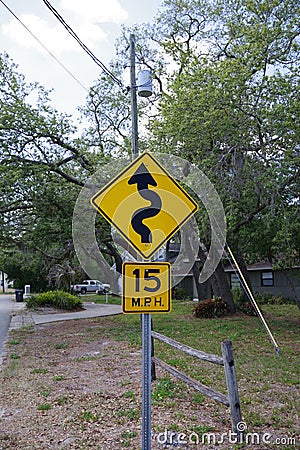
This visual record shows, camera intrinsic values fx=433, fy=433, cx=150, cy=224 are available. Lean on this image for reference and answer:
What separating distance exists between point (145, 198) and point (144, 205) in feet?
0.21

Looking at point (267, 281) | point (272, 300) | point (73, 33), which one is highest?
point (73, 33)

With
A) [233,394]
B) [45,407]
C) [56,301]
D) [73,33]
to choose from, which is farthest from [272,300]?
[233,394]

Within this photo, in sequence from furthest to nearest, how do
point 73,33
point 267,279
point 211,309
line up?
point 267,279, point 211,309, point 73,33

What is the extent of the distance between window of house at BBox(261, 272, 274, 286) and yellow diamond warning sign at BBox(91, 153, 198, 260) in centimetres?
2356

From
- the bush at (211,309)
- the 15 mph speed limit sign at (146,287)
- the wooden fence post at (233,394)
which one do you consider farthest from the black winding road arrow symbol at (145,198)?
the bush at (211,309)

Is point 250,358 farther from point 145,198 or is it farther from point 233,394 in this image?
point 145,198

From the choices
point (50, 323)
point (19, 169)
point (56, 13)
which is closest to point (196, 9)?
point (19, 169)

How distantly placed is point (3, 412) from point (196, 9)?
14.6 metres

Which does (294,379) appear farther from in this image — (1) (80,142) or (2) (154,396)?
(1) (80,142)

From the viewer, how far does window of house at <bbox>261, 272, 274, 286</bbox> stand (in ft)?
85.3

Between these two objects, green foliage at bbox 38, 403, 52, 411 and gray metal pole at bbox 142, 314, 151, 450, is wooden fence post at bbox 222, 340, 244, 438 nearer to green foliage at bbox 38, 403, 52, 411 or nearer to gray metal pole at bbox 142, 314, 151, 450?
gray metal pole at bbox 142, 314, 151, 450

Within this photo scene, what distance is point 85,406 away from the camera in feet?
19.4

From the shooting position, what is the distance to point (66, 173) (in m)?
15.1

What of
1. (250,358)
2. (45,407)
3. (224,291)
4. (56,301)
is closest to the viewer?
(45,407)
